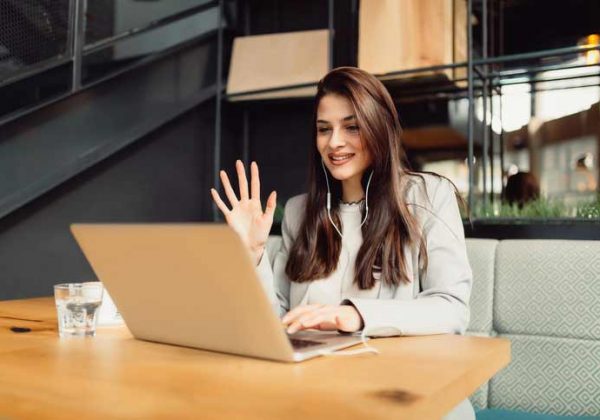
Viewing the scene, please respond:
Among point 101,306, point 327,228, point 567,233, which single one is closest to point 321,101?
point 327,228

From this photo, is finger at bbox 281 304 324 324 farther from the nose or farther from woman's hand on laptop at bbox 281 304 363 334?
the nose

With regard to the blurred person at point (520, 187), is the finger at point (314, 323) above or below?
below

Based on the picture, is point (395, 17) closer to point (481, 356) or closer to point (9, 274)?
point (9, 274)

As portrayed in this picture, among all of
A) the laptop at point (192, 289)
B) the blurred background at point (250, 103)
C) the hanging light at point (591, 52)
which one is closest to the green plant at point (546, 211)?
the blurred background at point (250, 103)

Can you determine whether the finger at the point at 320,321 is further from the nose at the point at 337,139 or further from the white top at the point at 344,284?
the nose at the point at 337,139

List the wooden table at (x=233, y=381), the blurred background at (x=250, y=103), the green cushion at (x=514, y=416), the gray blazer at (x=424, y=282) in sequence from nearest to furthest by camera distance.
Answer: the wooden table at (x=233, y=381) → the gray blazer at (x=424, y=282) → the green cushion at (x=514, y=416) → the blurred background at (x=250, y=103)

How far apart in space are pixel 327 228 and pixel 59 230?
1.60 m

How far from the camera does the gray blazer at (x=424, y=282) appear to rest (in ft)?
3.46

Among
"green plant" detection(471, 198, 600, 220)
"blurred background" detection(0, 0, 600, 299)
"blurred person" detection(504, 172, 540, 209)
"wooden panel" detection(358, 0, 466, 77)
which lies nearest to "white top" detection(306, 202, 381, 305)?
"blurred background" detection(0, 0, 600, 299)

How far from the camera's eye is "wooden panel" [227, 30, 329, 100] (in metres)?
3.39

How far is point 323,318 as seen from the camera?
3.27 ft

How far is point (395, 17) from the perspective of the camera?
3.07 metres

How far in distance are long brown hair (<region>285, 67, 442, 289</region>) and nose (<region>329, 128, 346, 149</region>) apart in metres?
0.06

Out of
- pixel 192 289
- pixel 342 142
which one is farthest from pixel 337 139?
pixel 192 289
